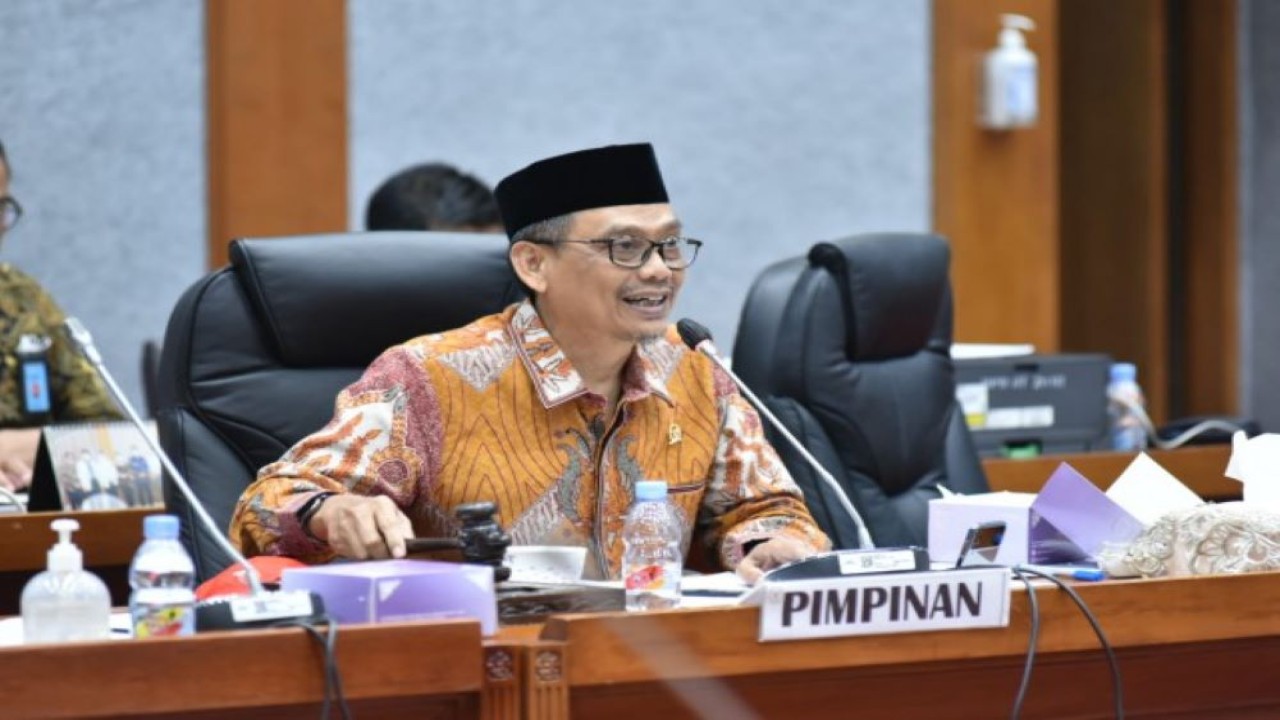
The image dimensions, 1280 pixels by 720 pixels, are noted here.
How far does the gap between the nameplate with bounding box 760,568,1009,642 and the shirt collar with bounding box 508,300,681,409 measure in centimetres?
82

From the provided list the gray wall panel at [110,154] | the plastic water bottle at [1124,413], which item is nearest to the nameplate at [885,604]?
the plastic water bottle at [1124,413]

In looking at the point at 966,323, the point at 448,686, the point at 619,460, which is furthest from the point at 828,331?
the point at 966,323

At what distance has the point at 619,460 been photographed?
2.71m

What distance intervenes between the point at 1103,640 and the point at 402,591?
2.19 ft

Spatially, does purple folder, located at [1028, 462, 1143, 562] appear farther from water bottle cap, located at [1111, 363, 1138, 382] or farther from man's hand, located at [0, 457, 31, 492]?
water bottle cap, located at [1111, 363, 1138, 382]

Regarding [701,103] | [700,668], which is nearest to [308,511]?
[700,668]

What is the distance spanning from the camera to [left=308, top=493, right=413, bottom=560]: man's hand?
2219 mm

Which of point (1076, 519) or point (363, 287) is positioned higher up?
point (363, 287)

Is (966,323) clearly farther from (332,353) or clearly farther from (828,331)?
(332,353)

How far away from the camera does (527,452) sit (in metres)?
2.66

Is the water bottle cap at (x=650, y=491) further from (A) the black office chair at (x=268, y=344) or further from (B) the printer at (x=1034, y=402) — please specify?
(B) the printer at (x=1034, y=402)

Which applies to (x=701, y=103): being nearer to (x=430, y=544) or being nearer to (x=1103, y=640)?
(x=430, y=544)

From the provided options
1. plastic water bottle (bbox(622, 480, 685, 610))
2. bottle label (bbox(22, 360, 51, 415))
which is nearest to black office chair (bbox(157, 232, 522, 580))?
plastic water bottle (bbox(622, 480, 685, 610))

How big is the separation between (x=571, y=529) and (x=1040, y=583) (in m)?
0.78
